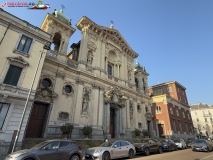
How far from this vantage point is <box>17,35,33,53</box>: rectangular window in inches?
448

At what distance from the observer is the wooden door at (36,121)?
496 inches

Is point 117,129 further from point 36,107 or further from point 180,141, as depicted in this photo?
point 36,107

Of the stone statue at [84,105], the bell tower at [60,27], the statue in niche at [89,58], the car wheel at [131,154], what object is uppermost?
the bell tower at [60,27]

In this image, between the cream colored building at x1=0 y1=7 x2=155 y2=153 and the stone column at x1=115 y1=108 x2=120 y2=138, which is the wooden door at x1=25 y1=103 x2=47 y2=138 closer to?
the cream colored building at x1=0 y1=7 x2=155 y2=153

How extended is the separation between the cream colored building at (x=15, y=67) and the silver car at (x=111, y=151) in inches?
219

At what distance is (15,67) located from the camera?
10594mm

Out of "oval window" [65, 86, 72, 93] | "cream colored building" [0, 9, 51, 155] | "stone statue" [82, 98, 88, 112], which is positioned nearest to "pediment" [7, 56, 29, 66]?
"cream colored building" [0, 9, 51, 155]

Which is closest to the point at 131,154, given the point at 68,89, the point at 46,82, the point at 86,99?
the point at 86,99

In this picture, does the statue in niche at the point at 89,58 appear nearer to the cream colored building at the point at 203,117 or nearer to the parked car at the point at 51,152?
the parked car at the point at 51,152

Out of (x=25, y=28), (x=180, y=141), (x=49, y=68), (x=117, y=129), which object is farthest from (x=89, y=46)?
(x=180, y=141)

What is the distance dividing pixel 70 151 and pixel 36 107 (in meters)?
8.31

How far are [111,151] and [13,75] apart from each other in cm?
972

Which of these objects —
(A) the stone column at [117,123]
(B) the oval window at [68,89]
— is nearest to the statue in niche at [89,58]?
(B) the oval window at [68,89]

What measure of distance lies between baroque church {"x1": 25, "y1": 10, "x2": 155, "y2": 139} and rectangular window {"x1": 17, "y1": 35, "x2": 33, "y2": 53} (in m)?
3.30
